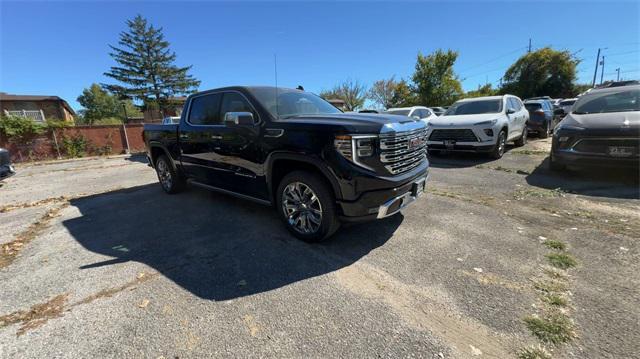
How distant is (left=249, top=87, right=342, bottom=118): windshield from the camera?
373cm

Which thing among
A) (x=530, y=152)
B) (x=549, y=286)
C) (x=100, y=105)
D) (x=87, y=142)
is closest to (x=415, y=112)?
(x=530, y=152)

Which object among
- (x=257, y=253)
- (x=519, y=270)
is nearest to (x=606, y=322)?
(x=519, y=270)

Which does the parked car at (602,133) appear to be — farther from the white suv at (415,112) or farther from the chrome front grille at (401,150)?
the white suv at (415,112)

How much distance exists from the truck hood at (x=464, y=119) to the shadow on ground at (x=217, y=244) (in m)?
5.13

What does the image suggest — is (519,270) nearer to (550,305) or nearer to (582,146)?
(550,305)

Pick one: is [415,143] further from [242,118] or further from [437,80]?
[437,80]

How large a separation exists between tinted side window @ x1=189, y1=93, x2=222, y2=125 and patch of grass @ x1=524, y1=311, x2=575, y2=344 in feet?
13.9

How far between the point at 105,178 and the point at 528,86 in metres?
44.8

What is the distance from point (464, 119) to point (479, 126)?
521 millimetres

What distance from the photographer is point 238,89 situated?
13.1 feet

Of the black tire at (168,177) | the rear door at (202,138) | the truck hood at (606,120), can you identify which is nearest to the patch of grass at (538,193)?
the truck hood at (606,120)

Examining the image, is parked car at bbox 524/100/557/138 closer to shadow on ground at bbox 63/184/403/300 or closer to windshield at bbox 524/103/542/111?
windshield at bbox 524/103/542/111

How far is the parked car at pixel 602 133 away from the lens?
4.82 metres

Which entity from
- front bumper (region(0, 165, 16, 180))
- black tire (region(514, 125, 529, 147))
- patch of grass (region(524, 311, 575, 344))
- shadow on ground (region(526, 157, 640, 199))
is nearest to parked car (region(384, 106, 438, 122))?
black tire (region(514, 125, 529, 147))
